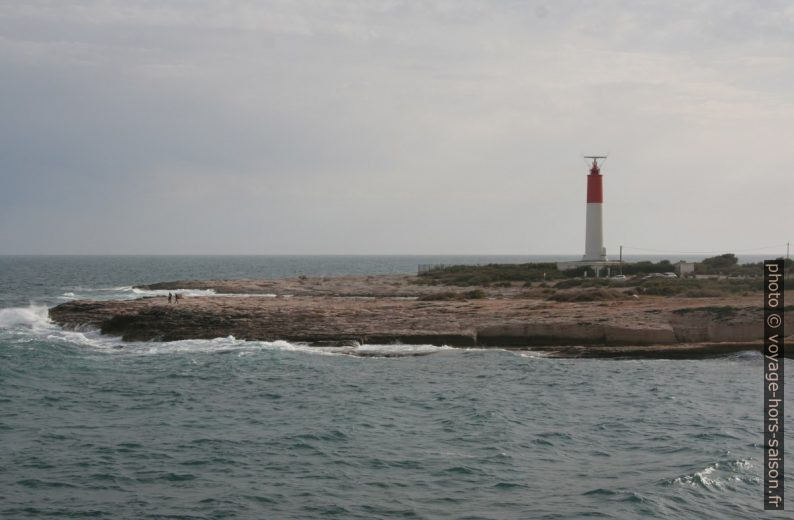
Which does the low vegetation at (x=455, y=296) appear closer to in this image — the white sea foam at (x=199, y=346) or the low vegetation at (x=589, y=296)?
the low vegetation at (x=589, y=296)

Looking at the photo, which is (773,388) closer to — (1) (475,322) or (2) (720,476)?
(2) (720,476)

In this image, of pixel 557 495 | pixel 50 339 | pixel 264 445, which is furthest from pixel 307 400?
pixel 50 339

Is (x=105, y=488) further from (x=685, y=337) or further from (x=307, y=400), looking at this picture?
(x=685, y=337)

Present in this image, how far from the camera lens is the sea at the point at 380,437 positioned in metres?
15.2

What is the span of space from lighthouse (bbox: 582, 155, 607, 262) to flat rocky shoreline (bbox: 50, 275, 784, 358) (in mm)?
17658

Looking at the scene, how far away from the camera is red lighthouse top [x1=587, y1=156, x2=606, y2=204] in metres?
63.8

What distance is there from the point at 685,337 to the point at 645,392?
857 cm

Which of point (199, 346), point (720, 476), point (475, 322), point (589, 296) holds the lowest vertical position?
point (720, 476)

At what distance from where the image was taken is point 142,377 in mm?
28172

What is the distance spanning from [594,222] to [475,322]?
30620 mm

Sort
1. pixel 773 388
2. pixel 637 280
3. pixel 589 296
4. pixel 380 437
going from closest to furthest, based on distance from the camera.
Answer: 1. pixel 380 437
2. pixel 773 388
3. pixel 589 296
4. pixel 637 280

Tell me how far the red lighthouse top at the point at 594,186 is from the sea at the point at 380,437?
33869mm

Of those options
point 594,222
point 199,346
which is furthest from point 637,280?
point 199,346

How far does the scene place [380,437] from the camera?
65.0 feet
